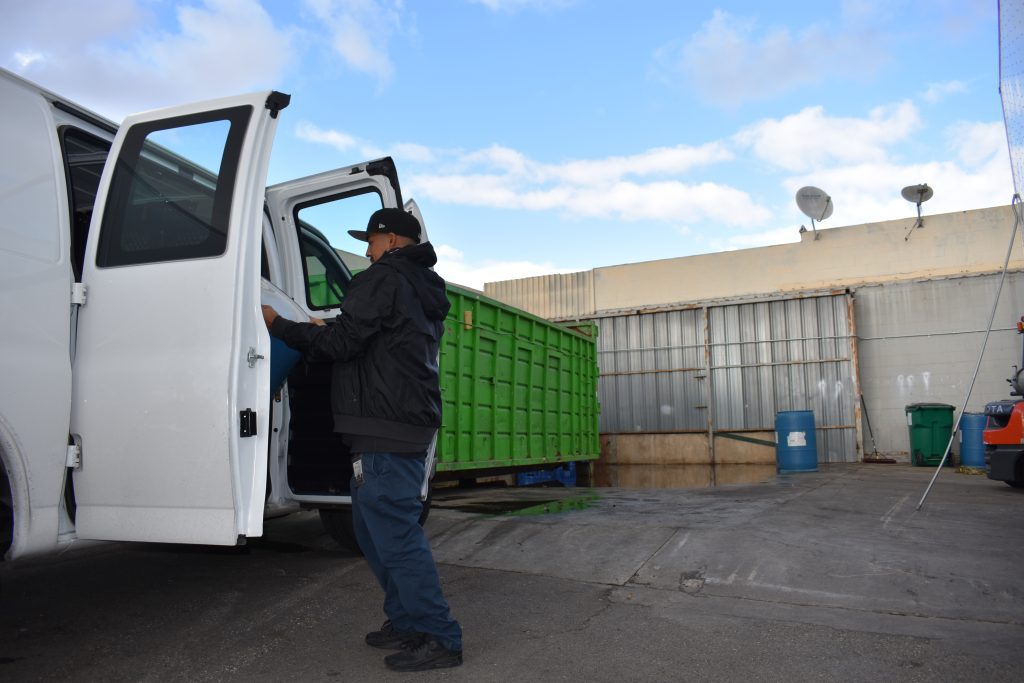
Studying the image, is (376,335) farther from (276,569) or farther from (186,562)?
(186,562)

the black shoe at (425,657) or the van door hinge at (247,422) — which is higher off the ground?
the van door hinge at (247,422)

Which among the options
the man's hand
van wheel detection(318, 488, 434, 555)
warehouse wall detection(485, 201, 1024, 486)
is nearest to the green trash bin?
warehouse wall detection(485, 201, 1024, 486)

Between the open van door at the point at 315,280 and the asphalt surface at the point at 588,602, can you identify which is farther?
the open van door at the point at 315,280

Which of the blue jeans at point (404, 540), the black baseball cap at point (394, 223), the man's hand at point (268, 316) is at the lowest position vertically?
the blue jeans at point (404, 540)

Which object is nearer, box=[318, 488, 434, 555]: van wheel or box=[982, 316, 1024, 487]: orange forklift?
box=[318, 488, 434, 555]: van wheel

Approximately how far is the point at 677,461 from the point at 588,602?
509 inches

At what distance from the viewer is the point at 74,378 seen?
8.82 feet

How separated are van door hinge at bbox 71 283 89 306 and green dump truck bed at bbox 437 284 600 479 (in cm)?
448

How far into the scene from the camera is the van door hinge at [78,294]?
2723mm

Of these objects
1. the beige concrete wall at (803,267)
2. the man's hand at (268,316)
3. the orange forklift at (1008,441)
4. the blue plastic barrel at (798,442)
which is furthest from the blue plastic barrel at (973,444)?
the man's hand at (268,316)

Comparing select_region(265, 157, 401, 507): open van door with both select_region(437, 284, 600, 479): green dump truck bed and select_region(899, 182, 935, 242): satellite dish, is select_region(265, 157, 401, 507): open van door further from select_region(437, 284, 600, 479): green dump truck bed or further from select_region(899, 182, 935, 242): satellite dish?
select_region(899, 182, 935, 242): satellite dish

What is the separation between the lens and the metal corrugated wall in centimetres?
1480

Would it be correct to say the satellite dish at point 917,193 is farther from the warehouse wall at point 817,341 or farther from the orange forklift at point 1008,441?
the orange forklift at point 1008,441

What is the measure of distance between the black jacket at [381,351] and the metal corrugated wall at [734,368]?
1390 centimetres
